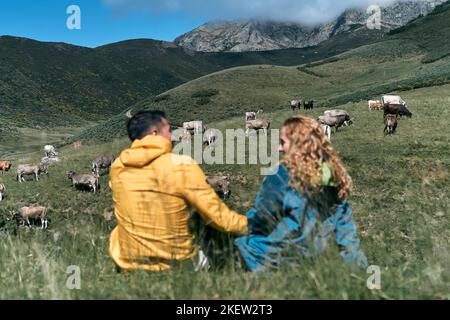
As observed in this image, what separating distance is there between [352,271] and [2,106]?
10212cm

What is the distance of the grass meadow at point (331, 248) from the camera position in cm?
411

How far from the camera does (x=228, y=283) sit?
4.26 metres

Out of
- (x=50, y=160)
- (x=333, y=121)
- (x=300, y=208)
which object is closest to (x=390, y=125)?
(x=333, y=121)

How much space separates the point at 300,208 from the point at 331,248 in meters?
0.61

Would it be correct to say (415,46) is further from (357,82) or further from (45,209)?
(45,209)

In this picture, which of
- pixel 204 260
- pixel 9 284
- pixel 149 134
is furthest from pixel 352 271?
pixel 9 284

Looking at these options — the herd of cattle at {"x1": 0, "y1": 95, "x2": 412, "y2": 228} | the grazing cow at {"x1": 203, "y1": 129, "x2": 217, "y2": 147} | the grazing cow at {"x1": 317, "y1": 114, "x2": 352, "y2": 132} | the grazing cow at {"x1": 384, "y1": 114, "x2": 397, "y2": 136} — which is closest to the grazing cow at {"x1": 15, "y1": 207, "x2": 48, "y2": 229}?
the herd of cattle at {"x1": 0, "y1": 95, "x2": 412, "y2": 228}

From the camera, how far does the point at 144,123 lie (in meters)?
5.67

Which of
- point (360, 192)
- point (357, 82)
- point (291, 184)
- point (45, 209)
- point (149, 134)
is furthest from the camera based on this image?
point (357, 82)

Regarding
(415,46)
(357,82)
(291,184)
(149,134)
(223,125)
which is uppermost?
(415,46)

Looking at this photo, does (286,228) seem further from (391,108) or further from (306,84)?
(306,84)

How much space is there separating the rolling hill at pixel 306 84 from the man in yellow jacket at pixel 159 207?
41792 millimetres

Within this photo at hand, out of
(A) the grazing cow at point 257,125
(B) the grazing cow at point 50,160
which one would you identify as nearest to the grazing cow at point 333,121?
(A) the grazing cow at point 257,125

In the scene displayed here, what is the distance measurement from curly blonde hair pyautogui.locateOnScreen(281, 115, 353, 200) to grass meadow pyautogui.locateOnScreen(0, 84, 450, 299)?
0.83 meters
